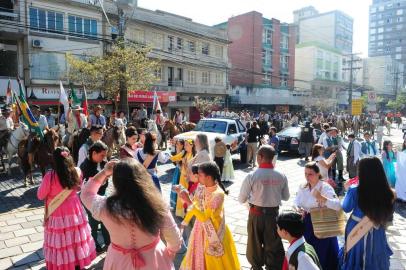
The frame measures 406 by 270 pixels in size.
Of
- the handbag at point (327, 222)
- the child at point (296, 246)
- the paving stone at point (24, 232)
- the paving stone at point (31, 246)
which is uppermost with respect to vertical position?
the child at point (296, 246)

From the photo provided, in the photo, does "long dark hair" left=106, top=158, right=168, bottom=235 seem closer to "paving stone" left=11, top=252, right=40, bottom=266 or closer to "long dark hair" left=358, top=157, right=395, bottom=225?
"long dark hair" left=358, top=157, right=395, bottom=225

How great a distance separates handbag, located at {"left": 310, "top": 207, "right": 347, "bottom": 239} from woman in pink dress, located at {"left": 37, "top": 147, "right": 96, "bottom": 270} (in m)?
2.92

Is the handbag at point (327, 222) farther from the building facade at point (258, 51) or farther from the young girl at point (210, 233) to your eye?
the building facade at point (258, 51)

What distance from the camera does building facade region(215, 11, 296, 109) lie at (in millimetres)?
47531

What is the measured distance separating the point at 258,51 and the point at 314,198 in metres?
46.2

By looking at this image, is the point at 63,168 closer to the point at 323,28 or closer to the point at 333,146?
the point at 333,146

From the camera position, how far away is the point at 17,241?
19.8 feet

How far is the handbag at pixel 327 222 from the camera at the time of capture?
421 centimetres

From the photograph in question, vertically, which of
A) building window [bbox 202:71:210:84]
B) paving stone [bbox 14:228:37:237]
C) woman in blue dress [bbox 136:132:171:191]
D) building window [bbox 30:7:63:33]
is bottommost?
paving stone [bbox 14:228:37:237]

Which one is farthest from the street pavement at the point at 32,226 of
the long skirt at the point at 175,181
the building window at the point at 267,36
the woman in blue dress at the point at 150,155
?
the building window at the point at 267,36

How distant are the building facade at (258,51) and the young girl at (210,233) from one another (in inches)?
1597

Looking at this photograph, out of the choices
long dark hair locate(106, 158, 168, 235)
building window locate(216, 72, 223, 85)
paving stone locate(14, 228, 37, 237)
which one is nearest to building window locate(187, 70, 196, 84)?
building window locate(216, 72, 223, 85)

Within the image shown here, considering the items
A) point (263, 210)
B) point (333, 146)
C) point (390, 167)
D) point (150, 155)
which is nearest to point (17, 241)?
point (150, 155)

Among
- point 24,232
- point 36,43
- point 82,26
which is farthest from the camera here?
point 82,26
